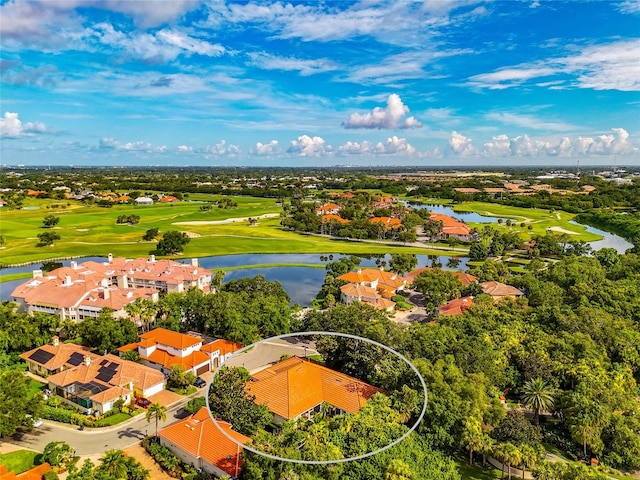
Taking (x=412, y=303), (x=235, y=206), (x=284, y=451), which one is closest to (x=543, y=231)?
(x=412, y=303)

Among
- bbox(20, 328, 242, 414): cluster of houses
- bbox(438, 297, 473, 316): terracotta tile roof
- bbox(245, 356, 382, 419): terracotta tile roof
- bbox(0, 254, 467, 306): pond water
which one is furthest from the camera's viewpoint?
bbox(0, 254, 467, 306): pond water

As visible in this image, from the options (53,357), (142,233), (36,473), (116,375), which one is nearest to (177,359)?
(116,375)

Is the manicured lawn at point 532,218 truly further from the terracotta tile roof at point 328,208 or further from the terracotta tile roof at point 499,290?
the terracotta tile roof at point 499,290

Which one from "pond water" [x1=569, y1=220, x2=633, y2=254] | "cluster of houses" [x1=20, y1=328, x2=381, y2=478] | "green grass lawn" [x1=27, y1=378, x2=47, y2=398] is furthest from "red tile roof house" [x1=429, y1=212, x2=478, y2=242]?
"green grass lawn" [x1=27, y1=378, x2=47, y2=398]

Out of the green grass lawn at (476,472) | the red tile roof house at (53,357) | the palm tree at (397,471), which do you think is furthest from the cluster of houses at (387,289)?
the palm tree at (397,471)

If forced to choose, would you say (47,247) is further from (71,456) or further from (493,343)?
(493,343)

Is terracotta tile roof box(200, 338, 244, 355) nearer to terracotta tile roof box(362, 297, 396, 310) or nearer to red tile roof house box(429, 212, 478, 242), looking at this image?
terracotta tile roof box(362, 297, 396, 310)
